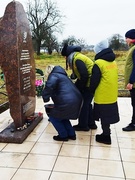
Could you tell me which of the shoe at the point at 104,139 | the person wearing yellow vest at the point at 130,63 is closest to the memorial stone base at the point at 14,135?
the shoe at the point at 104,139

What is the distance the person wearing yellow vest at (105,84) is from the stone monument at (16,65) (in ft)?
3.32

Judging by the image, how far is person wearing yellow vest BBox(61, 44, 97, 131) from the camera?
340cm

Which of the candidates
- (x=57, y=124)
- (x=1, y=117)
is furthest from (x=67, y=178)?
(x=1, y=117)

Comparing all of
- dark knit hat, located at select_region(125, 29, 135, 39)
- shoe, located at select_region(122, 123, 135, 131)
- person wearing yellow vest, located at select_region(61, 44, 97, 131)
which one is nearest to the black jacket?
person wearing yellow vest, located at select_region(61, 44, 97, 131)

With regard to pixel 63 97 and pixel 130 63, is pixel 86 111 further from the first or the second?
pixel 130 63

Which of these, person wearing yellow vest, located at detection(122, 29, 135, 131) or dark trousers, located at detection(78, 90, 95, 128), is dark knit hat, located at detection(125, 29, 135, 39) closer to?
person wearing yellow vest, located at detection(122, 29, 135, 131)

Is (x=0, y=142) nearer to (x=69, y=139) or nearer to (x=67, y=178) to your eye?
(x=69, y=139)

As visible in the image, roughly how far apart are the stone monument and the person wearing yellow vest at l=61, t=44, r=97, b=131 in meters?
0.61

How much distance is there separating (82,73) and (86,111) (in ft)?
2.12

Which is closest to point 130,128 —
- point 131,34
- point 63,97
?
point 63,97

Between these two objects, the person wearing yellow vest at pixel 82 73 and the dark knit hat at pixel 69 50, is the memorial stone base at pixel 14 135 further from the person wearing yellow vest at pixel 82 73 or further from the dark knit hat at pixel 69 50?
the dark knit hat at pixel 69 50

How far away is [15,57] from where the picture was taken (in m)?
3.29

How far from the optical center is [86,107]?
146 inches

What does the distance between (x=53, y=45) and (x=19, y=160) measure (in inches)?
773
